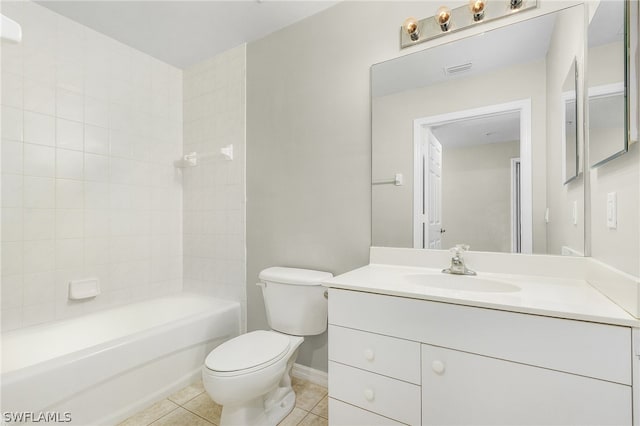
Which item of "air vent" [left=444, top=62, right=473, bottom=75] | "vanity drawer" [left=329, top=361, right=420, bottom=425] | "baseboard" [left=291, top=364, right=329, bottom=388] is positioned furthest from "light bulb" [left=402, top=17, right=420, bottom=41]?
"baseboard" [left=291, top=364, right=329, bottom=388]

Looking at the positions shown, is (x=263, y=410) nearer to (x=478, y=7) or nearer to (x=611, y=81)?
(x=611, y=81)

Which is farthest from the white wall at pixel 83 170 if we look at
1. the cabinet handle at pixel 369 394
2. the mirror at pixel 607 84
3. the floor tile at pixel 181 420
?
the mirror at pixel 607 84

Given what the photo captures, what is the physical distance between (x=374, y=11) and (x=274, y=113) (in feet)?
2.84

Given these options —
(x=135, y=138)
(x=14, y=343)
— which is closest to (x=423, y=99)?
(x=135, y=138)

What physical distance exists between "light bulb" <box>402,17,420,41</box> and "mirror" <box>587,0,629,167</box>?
2.30 ft

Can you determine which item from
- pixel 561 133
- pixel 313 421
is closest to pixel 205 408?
pixel 313 421

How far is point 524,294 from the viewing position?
3.46 feet

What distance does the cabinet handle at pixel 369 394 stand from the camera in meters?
1.16

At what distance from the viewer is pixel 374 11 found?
1708 millimetres

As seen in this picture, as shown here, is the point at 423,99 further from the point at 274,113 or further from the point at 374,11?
the point at 274,113

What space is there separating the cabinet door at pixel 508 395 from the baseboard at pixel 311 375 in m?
0.94

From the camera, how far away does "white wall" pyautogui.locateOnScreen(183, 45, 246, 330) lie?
7.45 ft

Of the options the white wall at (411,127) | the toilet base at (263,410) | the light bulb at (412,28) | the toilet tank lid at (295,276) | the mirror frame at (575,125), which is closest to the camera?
the mirror frame at (575,125)

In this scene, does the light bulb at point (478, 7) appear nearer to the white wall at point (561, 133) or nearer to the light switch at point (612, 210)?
the white wall at point (561, 133)
